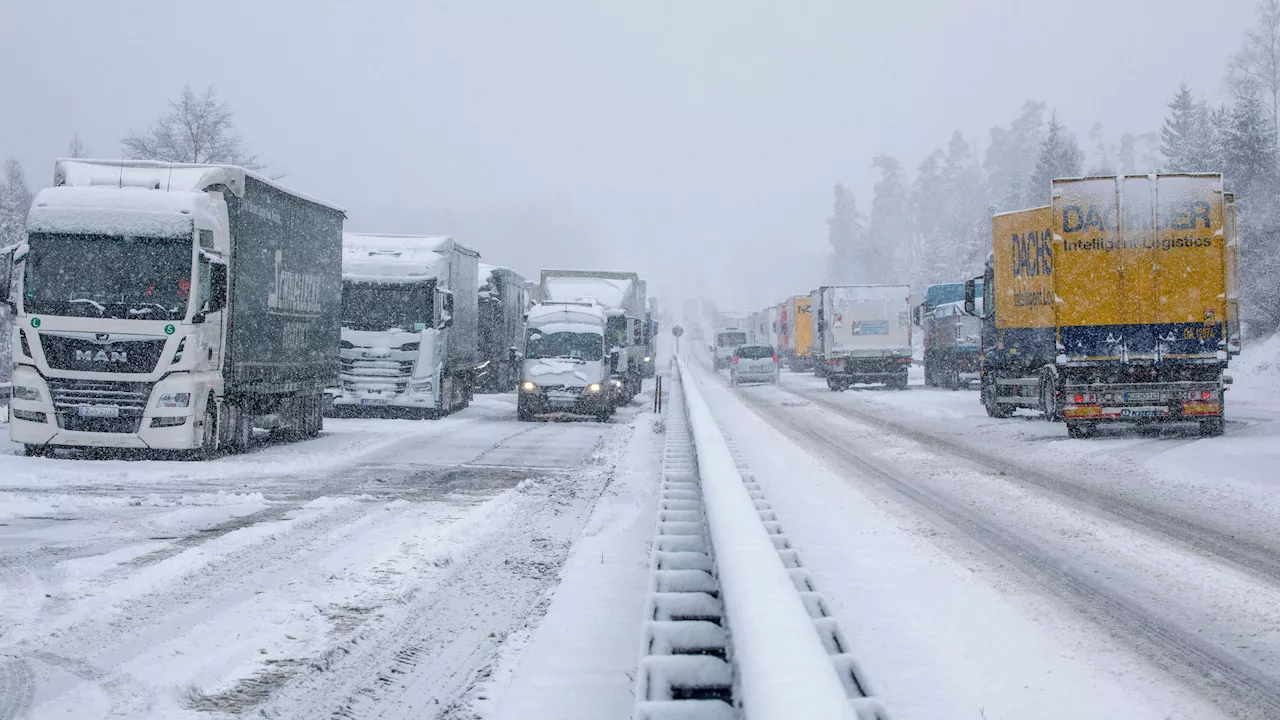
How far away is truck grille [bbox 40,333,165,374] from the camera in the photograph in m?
14.0

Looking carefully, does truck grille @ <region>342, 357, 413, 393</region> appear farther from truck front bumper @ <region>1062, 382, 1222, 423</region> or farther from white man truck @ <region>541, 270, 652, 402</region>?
truck front bumper @ <region>1062, 382, 1222, 423</region>

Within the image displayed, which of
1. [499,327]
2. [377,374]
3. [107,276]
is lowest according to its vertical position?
[377,374]

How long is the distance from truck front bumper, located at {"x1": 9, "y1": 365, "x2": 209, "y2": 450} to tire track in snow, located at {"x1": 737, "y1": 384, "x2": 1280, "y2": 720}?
9.02 meters

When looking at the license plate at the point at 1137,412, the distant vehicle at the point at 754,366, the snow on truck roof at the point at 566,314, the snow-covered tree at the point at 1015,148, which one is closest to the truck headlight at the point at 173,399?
the snow on truck roof at the point at 566,314

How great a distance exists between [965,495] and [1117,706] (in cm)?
686

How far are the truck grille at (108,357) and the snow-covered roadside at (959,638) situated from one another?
9.13 m

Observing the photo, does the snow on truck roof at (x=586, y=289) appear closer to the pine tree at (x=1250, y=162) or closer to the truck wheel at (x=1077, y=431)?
the truck wheel at (x=1077, y=431)

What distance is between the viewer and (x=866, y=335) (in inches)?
1491

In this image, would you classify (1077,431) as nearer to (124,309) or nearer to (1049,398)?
(1049,398)

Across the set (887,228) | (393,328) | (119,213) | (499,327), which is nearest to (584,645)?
(119,213)

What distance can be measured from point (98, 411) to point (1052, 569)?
38.9 ft

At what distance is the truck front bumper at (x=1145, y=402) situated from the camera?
16844mm

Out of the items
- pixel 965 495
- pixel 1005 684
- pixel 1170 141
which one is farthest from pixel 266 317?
pixel 1170 141

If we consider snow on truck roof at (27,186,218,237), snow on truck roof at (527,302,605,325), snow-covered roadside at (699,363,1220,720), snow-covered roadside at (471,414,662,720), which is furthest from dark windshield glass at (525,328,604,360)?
snow-covered roadside at (471,414,662,720)
